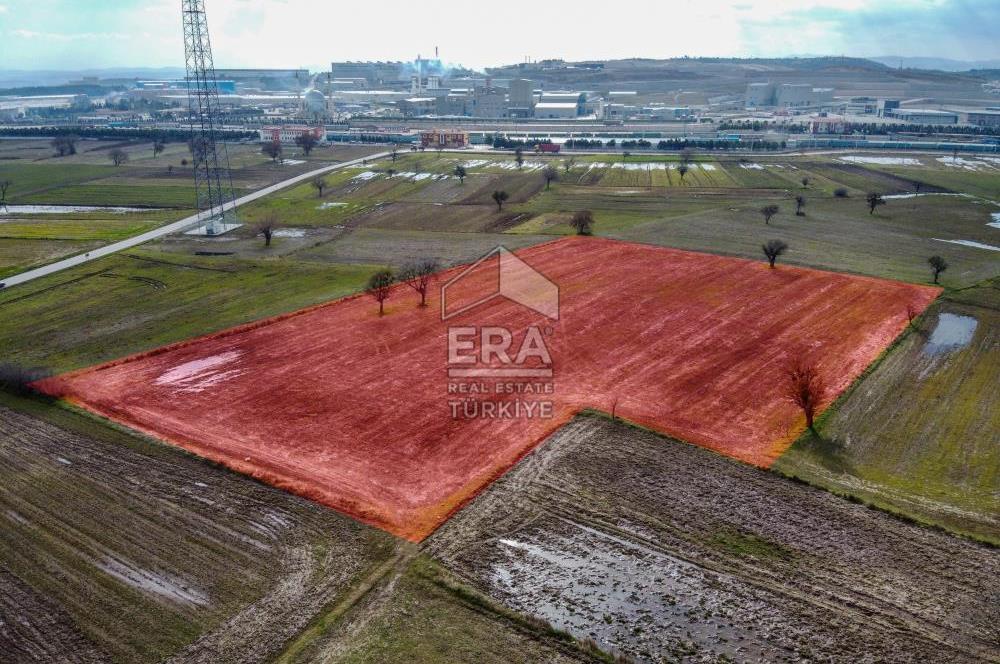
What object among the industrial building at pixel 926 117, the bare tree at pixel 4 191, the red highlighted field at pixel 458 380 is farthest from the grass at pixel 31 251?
the industrial building at pixel 926 117

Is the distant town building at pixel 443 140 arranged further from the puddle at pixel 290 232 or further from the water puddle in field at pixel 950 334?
the water puddle in field at pixel 950 334

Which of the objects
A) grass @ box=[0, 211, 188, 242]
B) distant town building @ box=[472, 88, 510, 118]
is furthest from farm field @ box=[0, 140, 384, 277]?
distant town building @ box=[472, 88, 510, 118]

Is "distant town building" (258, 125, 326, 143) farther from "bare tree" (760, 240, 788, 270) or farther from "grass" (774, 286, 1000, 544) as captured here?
"grass" (774, 286, 1000, 544)

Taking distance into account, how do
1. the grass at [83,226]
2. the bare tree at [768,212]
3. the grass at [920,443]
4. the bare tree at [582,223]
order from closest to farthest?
the grass at [920,443] < the bare tree at [582,223] < the grass at [83,226] < the bare tree at [768,212]

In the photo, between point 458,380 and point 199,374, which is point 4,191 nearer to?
point 199,374

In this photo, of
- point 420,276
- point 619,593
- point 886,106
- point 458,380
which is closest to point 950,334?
point 458,380

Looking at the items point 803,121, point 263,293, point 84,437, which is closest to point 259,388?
point 84,437
